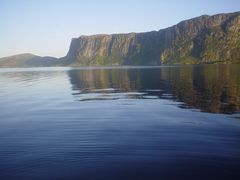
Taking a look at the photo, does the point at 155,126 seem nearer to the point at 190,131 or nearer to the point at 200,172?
the point at 190,131

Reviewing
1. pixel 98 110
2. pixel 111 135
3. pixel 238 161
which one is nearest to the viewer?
pixel 238 161

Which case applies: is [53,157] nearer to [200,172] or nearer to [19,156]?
[19,156]

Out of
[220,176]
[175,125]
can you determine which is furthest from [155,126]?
[220,176]

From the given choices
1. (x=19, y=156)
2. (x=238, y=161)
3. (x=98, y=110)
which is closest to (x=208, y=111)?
(x=98, y=110)

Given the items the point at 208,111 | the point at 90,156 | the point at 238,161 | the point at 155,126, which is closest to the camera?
the point at 238,161

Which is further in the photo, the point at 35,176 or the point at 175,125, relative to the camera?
the point at 175,125

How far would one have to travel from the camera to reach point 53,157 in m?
18.7

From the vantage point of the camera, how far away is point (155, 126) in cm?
2675

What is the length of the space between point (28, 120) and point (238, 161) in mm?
21285

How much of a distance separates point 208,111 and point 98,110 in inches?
→ 498

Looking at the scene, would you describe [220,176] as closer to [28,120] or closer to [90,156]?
[90,156]

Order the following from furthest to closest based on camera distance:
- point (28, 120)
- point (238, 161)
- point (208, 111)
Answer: point (208, 111)
point (28, 120)
point (238, 161)

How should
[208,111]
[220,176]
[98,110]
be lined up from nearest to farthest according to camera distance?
[220,176] < [208,111] < [98,110]

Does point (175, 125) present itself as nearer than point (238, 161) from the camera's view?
No
